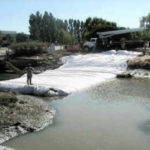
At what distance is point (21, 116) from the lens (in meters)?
11.8

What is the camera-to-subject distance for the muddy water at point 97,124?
31.5 feet

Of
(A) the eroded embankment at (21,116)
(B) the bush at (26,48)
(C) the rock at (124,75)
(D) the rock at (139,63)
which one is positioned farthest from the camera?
(B) the bush at (26,48)

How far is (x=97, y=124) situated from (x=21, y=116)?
3.49 metres

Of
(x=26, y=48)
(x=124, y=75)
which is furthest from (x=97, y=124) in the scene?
(x=26, y=48)

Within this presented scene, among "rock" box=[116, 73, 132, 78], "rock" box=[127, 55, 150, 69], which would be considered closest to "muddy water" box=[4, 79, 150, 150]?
"rock" box=[116, 73, 132, 78]

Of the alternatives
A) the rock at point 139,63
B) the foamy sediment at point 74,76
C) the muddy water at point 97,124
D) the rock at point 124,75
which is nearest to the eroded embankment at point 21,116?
the muddy water at point 97,124

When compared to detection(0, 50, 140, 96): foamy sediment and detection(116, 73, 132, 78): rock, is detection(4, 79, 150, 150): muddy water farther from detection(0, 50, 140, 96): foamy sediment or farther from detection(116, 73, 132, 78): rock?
detection(116, 73, 132, 78): rock

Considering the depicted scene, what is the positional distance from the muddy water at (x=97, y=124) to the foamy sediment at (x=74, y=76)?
135 cm

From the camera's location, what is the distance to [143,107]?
14.3 m

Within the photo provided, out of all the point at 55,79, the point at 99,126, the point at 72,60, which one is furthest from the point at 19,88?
the point at 72,60

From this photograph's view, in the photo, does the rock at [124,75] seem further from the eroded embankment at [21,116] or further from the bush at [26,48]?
the bush at [26,48]

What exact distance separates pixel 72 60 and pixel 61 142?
22.3 metres

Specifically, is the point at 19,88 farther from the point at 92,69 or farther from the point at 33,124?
the point at 92,69

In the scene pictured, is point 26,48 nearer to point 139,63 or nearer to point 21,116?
point 139,63
